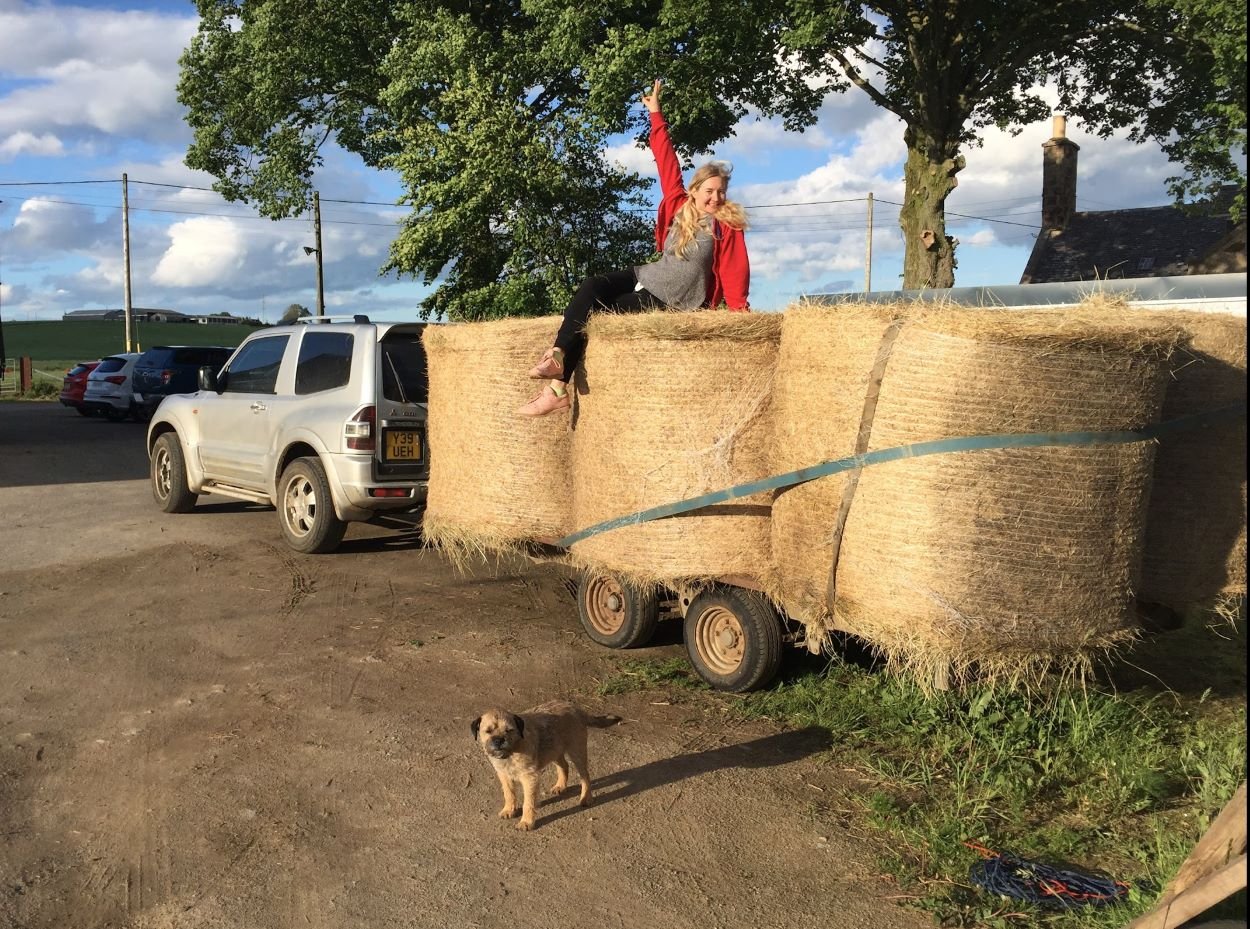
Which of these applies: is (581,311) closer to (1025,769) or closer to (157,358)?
(1025,769)

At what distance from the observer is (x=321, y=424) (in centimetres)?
823

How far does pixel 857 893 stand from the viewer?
3.45 metres

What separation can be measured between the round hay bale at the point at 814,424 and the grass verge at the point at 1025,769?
0.63 metres

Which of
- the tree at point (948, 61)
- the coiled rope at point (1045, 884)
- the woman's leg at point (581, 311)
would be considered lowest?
the coiled rope at point (1045, 884)

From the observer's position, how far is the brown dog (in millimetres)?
3637

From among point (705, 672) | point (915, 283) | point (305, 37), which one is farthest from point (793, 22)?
point (705, 672)

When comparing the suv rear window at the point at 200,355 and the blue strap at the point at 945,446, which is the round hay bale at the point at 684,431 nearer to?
the blue strap at the point at 945,446

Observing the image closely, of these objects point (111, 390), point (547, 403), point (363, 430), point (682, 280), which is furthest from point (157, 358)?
point (682, 280)

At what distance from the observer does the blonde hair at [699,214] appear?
18.2ft

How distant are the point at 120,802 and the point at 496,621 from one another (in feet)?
9.75

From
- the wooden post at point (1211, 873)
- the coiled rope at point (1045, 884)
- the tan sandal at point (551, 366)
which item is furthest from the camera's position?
the tan sandal at point (551, 366)

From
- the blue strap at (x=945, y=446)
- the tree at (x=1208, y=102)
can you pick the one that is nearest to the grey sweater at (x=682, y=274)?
the blue strap at (x=945, y=446)

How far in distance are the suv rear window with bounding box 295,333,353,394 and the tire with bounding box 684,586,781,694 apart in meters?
4.00

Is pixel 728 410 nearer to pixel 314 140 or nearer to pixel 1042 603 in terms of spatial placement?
pixel 1042 603
